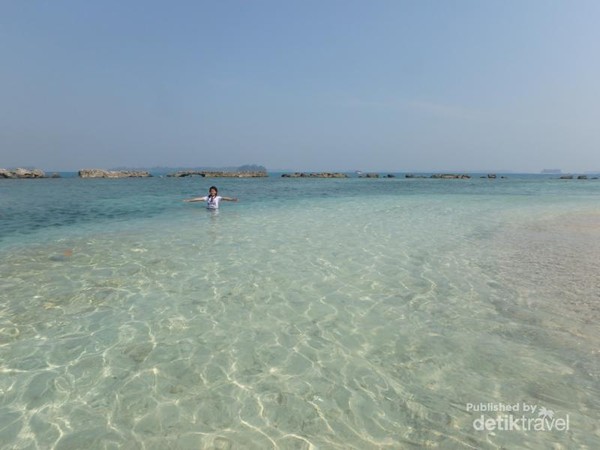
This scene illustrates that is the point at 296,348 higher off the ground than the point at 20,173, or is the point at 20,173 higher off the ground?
the point at 20,173

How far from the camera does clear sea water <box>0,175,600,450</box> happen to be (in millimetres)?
3875

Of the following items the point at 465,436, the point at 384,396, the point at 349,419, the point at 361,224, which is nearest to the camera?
the point at 465,436

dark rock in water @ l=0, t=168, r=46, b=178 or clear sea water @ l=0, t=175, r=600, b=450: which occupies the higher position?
dark rock in water @ l=0, t=168, r=46, b=178

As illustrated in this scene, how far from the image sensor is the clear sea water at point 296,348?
3875 mm

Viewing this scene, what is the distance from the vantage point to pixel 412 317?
6590 mm

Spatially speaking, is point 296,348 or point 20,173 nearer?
point 296,348

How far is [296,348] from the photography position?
5547 millimetres

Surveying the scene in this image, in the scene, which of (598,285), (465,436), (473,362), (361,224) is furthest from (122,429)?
(361,224)

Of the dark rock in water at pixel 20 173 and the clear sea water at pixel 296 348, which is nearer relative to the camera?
the clear sea water at pixel 296 348

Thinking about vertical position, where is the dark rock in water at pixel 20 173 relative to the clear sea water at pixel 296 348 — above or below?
above

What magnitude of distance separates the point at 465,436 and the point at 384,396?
0.96m

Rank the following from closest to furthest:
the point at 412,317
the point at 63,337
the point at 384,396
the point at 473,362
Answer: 1. the point at 384,396
2. the point at 473,362
3. the point at 63,337
4. the point at 412,317

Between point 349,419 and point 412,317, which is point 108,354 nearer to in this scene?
point 349,419

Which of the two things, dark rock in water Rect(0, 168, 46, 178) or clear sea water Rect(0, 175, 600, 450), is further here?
dark rock in water Rect(0, 168, 46, 178)
